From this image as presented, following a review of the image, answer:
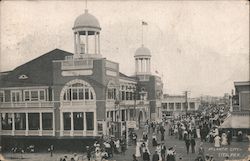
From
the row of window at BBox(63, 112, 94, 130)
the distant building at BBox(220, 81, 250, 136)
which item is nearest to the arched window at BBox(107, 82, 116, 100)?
the row of window at BBox(63, 112, 94, 130)

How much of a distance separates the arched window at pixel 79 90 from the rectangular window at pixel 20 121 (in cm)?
456

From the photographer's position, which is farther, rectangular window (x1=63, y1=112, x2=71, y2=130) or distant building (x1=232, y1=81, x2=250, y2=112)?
rectangular window (x1=63, y1=112, x2=71, y2=130)

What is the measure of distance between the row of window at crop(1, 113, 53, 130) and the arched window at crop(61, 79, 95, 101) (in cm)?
256

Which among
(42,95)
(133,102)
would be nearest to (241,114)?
(42,95)

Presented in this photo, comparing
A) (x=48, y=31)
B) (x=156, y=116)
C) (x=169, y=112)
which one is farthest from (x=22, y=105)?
(x=169, y=112)

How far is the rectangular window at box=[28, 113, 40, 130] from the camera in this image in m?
35.8

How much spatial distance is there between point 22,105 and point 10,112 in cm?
118

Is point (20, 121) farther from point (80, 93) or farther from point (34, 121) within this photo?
point (80, 93)

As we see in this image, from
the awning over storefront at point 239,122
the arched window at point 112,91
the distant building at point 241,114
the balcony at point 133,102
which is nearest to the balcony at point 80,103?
the arched window at point 112,91

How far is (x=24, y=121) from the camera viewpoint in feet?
119

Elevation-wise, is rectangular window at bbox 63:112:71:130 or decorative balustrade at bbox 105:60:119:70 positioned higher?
decorative balustrade at bbox 105:60:119:70

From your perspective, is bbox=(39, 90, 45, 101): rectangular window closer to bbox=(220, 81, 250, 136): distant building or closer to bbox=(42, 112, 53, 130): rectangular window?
bbox=(42, 112, 53, 130): rectangular window

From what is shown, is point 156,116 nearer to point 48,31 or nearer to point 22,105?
point 22,105

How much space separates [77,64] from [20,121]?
7374 mm
